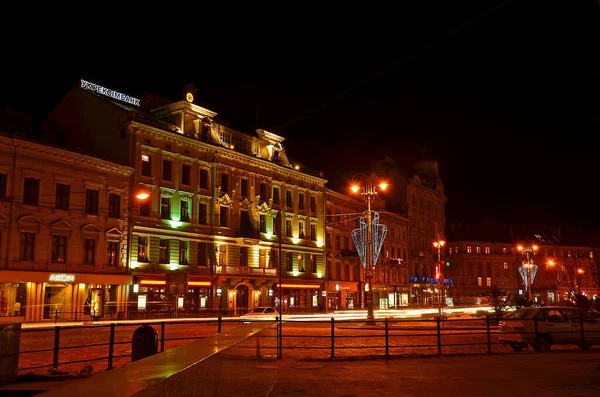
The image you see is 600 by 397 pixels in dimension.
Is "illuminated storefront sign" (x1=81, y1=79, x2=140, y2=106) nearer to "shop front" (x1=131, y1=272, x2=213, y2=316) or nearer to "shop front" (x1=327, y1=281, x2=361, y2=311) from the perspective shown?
"shop front" (x1=131, y1=272, x2=213, y2=316)

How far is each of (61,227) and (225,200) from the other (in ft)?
51.0

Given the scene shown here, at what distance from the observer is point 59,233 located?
123 ft

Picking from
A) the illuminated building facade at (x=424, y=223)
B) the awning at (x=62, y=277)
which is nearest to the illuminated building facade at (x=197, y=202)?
the awning at (x=62, y=277)

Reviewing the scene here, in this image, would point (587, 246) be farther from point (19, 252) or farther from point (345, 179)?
point (19, 252)

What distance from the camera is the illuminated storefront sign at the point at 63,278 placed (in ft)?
119

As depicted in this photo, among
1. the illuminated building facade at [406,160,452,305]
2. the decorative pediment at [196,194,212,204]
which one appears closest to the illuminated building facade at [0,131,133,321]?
the decorative pediment at [196,194,212,204]

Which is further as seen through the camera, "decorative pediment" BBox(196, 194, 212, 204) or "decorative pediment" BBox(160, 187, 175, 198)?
"decorative pediment" BBox(196, 194, 212, 204)

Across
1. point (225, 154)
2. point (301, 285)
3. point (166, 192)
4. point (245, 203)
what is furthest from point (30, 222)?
point (301, 285)

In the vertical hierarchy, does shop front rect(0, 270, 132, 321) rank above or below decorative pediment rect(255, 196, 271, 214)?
below

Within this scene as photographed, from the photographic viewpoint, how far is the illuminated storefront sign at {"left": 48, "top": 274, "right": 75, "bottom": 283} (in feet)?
119

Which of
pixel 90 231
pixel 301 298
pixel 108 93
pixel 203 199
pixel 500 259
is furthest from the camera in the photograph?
pixel 500 259

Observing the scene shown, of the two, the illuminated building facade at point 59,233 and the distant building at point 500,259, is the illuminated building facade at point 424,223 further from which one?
the illuminated building facade at point 59,233

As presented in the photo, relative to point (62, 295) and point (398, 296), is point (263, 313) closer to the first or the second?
point (62, 295)

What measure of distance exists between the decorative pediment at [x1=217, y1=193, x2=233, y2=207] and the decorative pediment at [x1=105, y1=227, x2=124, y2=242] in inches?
413
